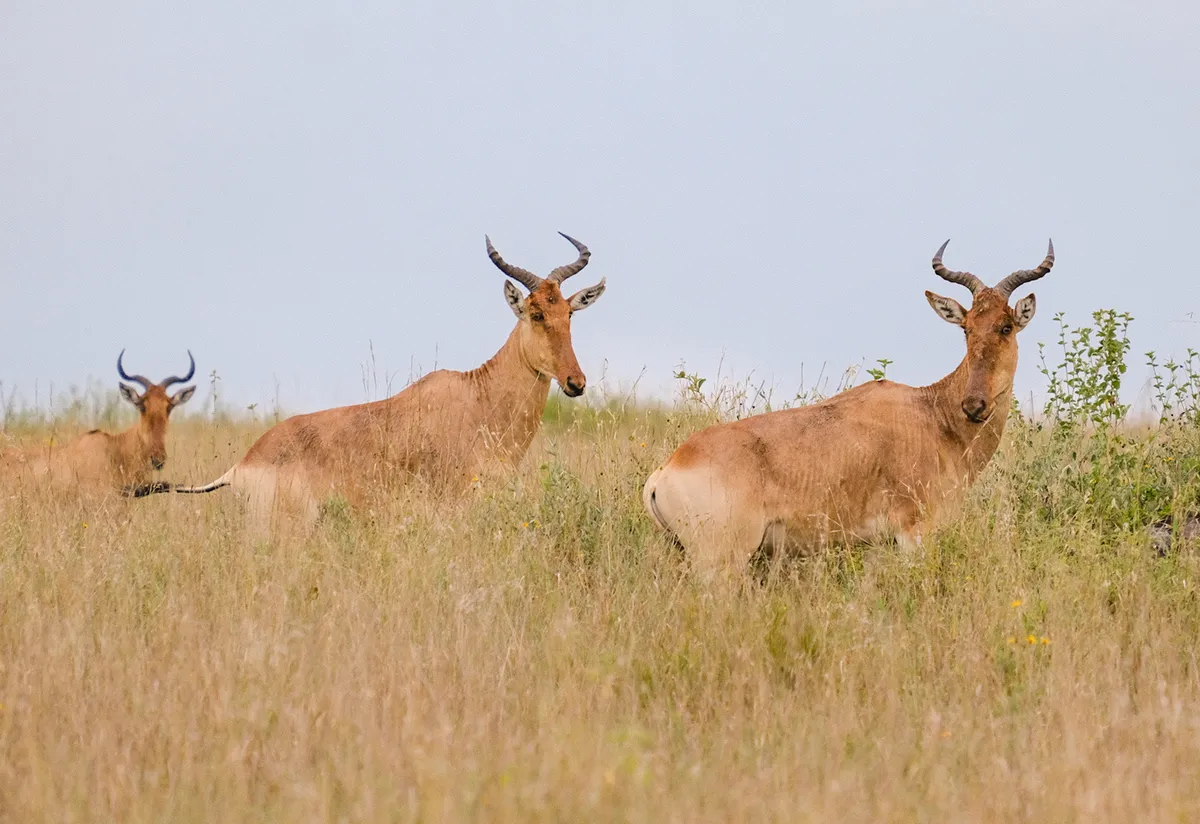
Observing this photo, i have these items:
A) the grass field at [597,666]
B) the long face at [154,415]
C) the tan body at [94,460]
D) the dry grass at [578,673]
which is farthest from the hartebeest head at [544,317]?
the long face at [154,415]

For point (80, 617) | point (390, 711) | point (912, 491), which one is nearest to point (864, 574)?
point (912, 491)

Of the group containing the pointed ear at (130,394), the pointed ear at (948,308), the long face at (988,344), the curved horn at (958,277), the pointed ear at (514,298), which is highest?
the pointed ear at (514,298)

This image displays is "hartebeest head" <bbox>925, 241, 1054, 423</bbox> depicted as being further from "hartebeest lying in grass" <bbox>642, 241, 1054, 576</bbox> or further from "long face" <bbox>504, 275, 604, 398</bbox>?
"long face" <bbox>504, 275, 604, 398</bbox>

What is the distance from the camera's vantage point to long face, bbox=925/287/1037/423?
8.88 m

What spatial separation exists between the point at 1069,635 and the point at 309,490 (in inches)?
232

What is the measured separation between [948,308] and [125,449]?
371 inches

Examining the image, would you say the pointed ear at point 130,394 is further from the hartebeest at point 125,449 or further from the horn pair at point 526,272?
the horn pair at point 526,272

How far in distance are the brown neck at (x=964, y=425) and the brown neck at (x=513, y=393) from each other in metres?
3.34

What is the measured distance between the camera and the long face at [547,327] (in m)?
10.9

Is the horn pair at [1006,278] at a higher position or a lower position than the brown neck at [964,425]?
higher

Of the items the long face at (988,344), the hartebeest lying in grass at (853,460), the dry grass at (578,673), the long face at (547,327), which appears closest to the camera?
the dry grass at (578,673)

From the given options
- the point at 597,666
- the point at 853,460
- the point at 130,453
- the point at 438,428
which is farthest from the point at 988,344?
the point at 130,453

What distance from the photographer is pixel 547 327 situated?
10977mm

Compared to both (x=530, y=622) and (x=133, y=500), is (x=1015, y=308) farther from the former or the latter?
(x=133, y=500)
